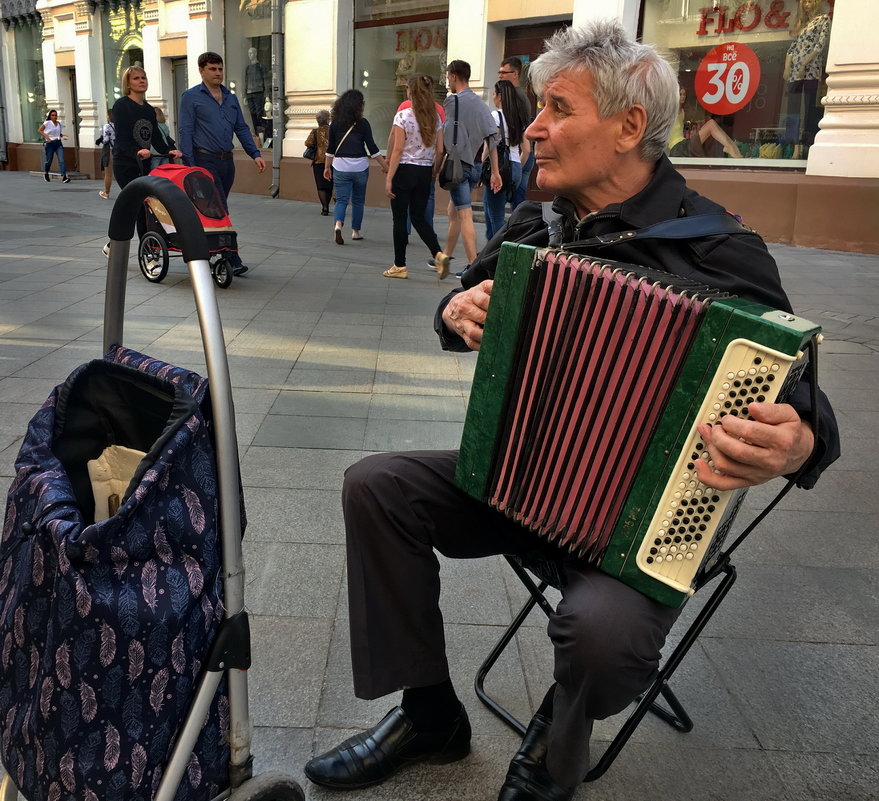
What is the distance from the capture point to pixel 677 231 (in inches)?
74.7

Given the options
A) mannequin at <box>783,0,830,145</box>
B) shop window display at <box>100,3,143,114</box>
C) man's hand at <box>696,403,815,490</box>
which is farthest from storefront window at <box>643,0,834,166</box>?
shop window display at <box>100,3,143,114</box>

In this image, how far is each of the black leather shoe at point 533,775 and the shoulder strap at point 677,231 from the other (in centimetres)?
106

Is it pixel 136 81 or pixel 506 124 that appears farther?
pixel 136 81

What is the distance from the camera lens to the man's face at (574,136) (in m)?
2.05

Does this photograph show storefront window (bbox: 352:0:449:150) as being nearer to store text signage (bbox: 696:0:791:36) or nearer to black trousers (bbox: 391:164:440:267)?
store text signage (bbox: 696:0:791:36)

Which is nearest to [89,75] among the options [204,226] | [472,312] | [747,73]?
[747,73]

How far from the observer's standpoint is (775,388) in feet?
4.89

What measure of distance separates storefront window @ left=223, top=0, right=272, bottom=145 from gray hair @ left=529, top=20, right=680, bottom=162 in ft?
50.8

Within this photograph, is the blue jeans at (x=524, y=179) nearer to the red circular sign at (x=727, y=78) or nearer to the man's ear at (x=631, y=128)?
the red circular sign at (x=727, y=78)

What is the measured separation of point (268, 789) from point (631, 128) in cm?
158

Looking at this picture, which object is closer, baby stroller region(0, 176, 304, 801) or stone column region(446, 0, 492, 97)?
baby stroller region(0, 176, 304, 801)

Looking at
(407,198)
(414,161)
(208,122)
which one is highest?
(208,122)

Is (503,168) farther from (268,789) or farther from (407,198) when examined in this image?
(268,789)

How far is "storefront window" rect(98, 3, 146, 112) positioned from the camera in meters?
19.7
